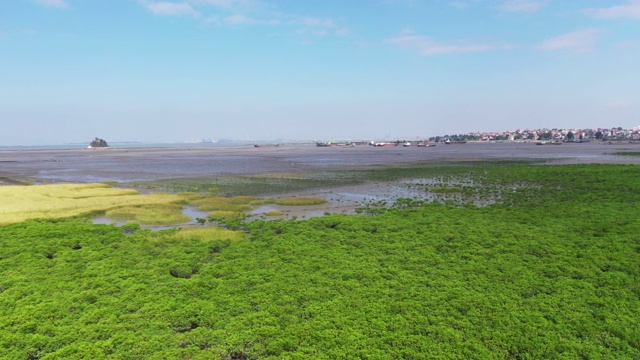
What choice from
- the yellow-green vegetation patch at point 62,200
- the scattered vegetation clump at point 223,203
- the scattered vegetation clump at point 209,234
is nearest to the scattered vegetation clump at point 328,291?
the scattered vegetation clump at point 209,234

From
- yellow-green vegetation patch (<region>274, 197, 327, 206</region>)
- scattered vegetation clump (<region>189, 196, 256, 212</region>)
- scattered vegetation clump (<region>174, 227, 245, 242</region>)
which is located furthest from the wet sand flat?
scattered vegetation clump (<region>174, 227, 245, 242</region>)

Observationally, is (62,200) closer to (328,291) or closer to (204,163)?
(328,291)

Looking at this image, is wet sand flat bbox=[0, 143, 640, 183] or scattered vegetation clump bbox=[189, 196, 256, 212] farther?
wet sand flat bbox=[0, 143, 640, 183]

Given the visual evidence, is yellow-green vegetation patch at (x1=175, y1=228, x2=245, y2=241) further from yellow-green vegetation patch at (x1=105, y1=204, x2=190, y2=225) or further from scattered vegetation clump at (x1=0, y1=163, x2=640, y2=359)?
yellow-green vegetation patch at (x1=105, y1=204, x2=190, y2=225)

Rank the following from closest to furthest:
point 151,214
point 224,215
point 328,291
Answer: point 328,291, point 224,215, point 151,214

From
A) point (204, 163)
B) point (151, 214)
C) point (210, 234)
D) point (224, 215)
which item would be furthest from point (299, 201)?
point (204, 163)
